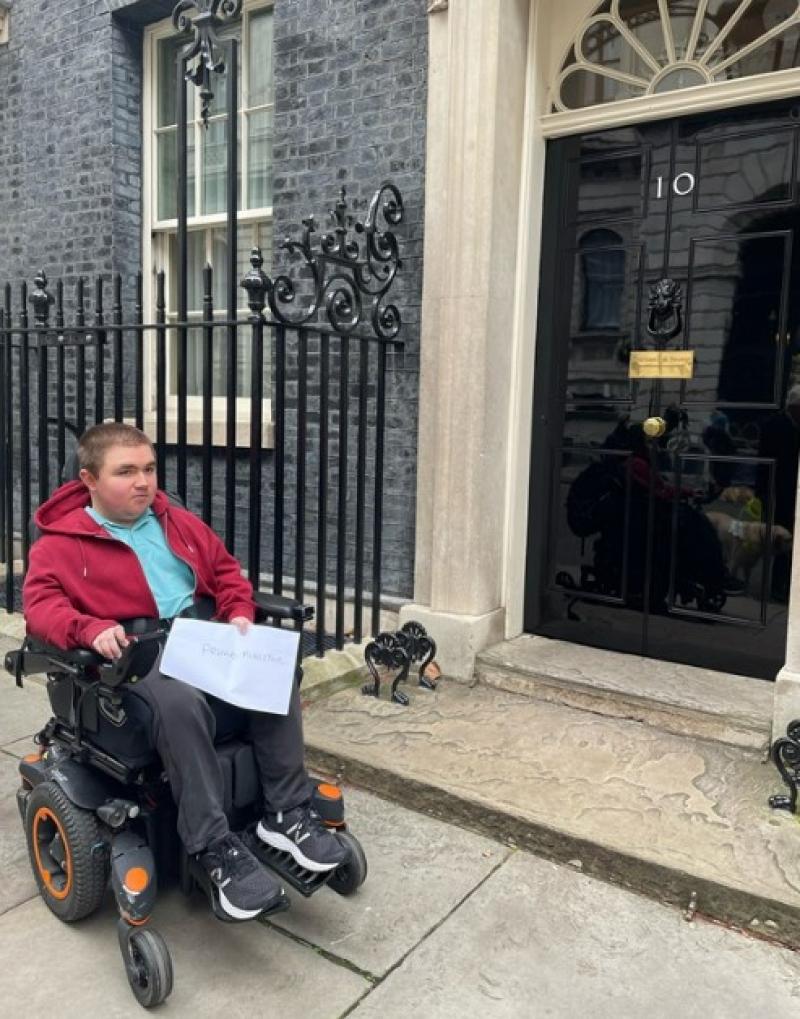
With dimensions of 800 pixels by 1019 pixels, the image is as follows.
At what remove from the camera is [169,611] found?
2621 mm

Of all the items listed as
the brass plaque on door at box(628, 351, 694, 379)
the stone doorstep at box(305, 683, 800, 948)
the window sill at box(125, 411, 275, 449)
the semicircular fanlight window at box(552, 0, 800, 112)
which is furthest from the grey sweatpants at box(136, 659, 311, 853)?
the semicircular fanlight window at box(552, 0, 800, 112)

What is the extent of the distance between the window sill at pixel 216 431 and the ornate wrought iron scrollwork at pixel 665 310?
217 cm

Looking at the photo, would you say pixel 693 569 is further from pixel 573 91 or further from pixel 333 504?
pixel 573 91

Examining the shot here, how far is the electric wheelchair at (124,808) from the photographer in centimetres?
216

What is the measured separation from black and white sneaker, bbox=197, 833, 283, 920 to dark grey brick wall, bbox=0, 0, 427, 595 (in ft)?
8.17

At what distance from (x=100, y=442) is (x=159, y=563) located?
1.34ft

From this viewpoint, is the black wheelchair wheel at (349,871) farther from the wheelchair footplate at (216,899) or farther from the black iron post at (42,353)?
the black iron post at (42,353)

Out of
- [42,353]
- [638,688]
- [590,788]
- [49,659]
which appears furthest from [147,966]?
[42,353]

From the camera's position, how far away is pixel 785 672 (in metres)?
3.18

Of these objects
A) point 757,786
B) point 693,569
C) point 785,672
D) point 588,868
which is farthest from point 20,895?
point 693,569

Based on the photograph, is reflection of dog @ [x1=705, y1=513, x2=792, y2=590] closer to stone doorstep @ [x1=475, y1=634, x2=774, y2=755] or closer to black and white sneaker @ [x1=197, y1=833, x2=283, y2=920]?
stone doorstep @ [x1=475, y1=634, x2=774, y2=755]

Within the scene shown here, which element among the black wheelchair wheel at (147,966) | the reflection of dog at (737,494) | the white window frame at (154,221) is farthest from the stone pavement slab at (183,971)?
the white window frame at (154,221)

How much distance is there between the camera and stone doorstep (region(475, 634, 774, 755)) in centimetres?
341

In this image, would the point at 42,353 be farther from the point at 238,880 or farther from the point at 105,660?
the point at 238,880
